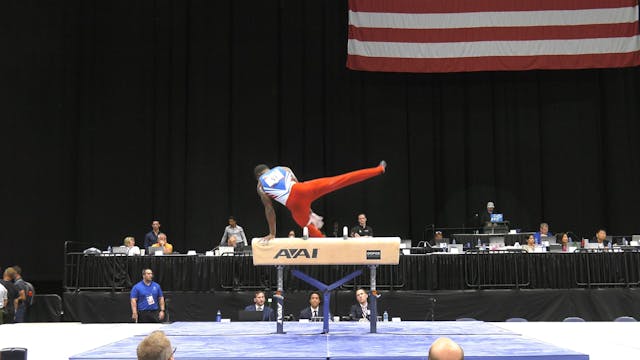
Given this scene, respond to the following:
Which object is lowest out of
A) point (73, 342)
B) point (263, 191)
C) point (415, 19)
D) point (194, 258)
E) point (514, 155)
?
point (73, 342)

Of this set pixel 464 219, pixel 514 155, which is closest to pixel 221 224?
pixel 464 219

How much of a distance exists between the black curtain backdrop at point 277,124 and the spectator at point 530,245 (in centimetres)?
437

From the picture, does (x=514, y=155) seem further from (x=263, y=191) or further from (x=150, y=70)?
(x=263, y=191)

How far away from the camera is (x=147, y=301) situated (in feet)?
38.4

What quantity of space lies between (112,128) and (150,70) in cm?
175

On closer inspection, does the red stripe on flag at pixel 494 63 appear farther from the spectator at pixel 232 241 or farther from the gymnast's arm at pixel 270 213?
the gymnast's arm at pixel 270 213

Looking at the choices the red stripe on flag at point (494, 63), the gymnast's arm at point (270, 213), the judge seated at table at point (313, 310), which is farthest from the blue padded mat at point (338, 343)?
the red stripe on flag at point (494, 63)

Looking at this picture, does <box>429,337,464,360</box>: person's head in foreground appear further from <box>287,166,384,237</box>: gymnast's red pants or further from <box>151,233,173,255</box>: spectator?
<box>151,233,173,255</box>: spectator

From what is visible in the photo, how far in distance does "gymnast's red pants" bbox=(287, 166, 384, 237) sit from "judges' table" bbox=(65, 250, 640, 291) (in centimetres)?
515

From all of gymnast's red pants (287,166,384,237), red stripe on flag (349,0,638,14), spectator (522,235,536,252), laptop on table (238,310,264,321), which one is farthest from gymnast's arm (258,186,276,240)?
red stripe on flag (349,0,638,14)

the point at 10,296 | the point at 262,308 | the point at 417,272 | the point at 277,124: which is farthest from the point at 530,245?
the point at 10,296

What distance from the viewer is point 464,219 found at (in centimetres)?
1753

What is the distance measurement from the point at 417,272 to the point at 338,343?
264 inches

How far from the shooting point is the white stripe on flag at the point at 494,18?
638 inches
